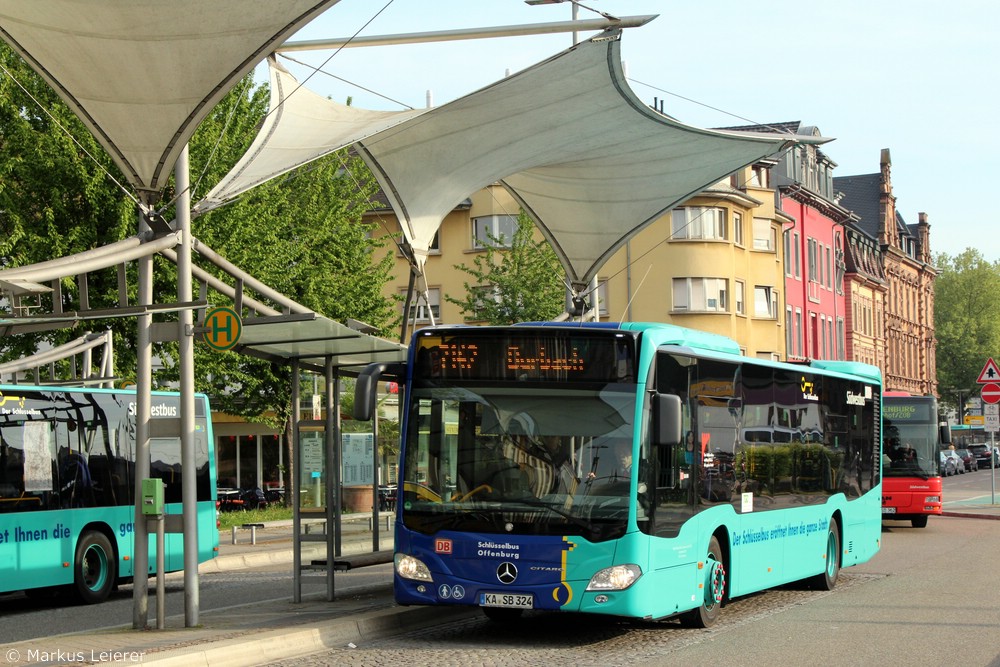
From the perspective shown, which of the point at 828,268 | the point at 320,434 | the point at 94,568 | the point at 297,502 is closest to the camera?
the point at 297,502

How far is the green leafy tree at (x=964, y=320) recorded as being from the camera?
379 feet

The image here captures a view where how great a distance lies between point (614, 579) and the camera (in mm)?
12367

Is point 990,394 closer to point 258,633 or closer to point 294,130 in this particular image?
point 294,130

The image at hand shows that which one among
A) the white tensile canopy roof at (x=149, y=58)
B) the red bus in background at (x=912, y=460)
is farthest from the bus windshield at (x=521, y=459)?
the red bus in background at (x=912, y=460)

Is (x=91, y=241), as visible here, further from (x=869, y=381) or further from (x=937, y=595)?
(x=937, y=595)

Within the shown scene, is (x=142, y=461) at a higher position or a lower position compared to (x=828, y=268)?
lower

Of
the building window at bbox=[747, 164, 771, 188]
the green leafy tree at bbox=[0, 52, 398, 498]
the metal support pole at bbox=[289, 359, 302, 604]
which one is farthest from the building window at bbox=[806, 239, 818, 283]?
the metal support pole at bbox=[289, 359, 302, 604]

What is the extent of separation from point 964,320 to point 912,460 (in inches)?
3521

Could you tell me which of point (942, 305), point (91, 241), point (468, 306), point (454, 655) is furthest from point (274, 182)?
point (942, 305)

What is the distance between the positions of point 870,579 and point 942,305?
10328 cm

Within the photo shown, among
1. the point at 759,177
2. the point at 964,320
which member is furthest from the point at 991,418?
the point at 964,320

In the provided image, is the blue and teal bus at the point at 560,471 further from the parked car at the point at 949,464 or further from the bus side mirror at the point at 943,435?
the parked car at the point at 949,464

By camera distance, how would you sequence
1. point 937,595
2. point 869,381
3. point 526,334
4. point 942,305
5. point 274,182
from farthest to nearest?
point 942,305
point 274,182
point 869,381
point 937,595
point 526,334

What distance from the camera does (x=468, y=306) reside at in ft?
160
